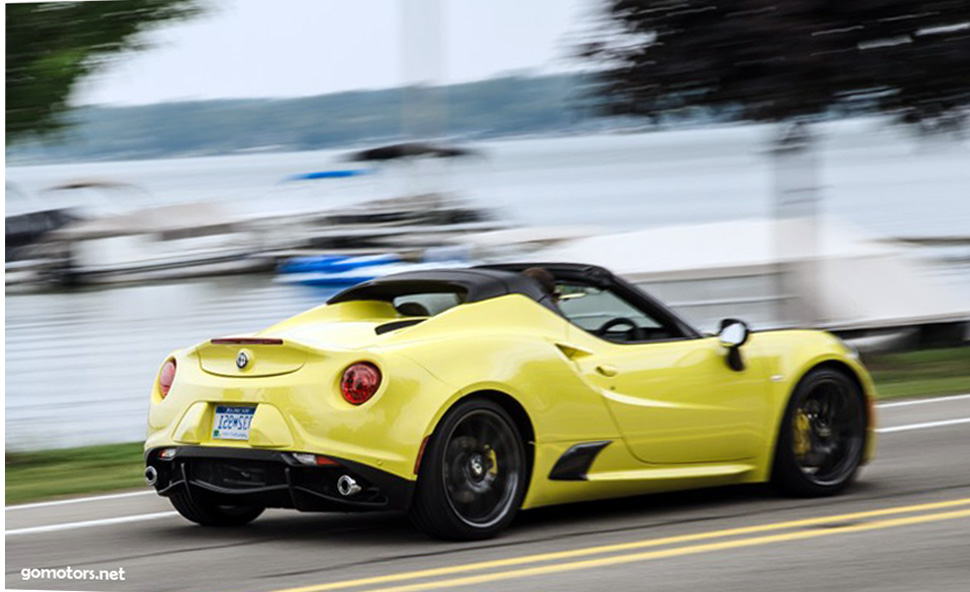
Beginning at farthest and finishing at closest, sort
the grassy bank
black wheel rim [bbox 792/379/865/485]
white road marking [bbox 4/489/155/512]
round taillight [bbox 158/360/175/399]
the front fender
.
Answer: the grassy bank < white road marking [bbox 4/489/155/512] < black wheel rim [bbox 792/379/865/485] < the front fender < round taillight [bbox 158/360/175/399]

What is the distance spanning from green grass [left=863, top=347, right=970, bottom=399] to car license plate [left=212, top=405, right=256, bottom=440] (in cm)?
770

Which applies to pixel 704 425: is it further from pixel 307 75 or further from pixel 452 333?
pixel 307 75

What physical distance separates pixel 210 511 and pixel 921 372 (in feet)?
32.4

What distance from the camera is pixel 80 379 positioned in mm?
23266

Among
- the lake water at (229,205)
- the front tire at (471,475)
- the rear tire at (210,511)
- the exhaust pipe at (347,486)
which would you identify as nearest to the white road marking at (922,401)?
the lake water at (229,205)

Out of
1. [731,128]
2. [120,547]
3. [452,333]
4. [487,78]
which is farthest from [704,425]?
[487,78]

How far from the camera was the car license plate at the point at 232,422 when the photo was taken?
7520 millimetres

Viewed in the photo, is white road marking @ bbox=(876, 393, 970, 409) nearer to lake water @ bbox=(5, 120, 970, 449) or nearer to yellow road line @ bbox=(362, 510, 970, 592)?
lake water @ bbox=(5, 120, 970, 449)

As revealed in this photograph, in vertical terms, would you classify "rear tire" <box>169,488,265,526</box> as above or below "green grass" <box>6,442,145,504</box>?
above

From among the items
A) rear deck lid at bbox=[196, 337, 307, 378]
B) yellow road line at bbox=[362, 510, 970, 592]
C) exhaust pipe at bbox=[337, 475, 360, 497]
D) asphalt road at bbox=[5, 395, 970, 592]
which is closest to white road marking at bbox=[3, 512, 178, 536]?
asphalt road at bbox=[5, 395, 970, 592]

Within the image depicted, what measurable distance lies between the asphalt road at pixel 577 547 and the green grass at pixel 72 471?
3.13 ft

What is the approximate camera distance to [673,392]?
8195 millimetres

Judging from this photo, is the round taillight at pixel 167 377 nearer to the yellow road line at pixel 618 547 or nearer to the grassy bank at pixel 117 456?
the yellow road line at pixel 618 547

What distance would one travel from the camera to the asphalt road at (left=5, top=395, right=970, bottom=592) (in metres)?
6.73
